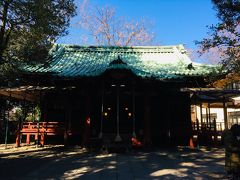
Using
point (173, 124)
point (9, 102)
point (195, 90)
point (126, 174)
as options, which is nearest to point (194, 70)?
point (195, 90)

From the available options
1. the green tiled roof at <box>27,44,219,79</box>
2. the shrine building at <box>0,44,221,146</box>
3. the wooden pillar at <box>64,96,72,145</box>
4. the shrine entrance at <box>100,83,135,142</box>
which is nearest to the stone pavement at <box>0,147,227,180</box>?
the wooden pillar at <box>64,96,72,145</box>

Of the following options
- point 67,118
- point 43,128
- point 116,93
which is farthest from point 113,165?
point 43,128

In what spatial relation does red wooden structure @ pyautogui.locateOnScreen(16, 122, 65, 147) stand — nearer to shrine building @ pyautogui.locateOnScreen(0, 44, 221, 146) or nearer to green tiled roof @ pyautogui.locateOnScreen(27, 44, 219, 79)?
shrine building @ pyautogui.locateOnScreen(0, 44, 221, 146)

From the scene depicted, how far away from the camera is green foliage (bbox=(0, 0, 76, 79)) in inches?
409

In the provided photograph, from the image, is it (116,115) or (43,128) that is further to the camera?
(116,115)

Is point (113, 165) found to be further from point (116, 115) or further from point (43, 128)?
point (116, 115)

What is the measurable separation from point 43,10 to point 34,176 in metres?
6.06

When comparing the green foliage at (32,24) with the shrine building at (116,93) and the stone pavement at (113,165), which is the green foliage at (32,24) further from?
the stone pavement at (113,165)

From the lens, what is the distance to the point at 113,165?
10.9 metres

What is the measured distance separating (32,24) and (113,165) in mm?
6296

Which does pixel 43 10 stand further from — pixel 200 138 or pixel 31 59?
pixel 200 138

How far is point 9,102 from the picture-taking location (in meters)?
25.0

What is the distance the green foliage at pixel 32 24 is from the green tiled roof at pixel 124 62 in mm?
2173

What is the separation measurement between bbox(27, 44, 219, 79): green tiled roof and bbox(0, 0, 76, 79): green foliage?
217cm
